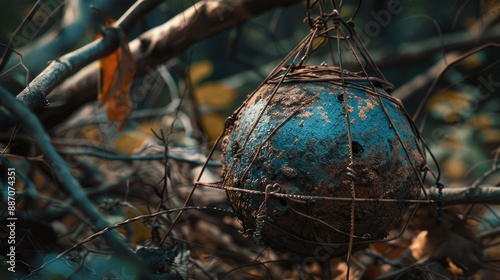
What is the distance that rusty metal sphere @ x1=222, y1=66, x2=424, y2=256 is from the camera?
157 centimetres

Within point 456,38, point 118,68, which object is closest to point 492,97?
point 456,38

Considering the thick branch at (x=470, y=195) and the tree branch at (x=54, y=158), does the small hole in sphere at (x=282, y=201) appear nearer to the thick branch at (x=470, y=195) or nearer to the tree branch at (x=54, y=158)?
the tree branch at (x=54, y=158)

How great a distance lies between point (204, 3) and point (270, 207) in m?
1.63

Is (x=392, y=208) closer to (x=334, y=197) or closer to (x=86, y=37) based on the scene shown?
(x=334, y=197)

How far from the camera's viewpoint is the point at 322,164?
157cm

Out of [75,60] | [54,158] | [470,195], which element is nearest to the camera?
[54,158]

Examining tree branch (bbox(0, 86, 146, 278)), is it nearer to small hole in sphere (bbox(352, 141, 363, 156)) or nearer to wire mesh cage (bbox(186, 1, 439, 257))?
wire mesh cage (bbox(186, 1, 439, 257))

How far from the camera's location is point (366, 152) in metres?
1.59

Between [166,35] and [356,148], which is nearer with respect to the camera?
[356,148]

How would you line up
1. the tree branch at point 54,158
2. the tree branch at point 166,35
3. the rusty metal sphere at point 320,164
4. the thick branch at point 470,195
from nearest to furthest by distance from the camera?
the rusty metal sphere at point 320,164
the tree branch at point 54,158
the thick branch at point 470,195
the tree branch at point 166,35

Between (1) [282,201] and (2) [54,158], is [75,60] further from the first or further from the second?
(1) [282,201]

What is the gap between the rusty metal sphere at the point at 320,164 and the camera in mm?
1573

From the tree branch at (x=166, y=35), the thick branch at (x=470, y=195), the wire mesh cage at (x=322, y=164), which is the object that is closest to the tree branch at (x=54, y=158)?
the wire mesh cage at (x=322, y=164)

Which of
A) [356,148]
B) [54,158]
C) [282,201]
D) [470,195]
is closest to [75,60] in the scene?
[54,158]
